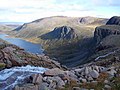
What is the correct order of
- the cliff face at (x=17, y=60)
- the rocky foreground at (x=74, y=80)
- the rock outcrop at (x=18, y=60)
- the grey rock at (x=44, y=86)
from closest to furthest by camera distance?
the grey rock at (x=44, y=86) < the rocky foreground at (x=74, y=80) < the cliff face at (x=17, y=60) < the rock outcrop at (x=18, y=60)

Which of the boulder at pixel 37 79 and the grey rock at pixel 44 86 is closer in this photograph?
the grey rock at pixel 44 86

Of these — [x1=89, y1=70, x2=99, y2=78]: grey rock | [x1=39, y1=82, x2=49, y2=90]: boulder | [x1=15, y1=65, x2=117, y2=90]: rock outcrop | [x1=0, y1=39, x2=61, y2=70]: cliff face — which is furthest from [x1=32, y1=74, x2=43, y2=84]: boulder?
[x1=0, y1=39, x2=61, y2=70]: cliff face

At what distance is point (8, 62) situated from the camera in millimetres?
59688

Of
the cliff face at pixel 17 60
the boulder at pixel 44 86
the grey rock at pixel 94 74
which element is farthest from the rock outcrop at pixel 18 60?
the boulder at pixel 44 86

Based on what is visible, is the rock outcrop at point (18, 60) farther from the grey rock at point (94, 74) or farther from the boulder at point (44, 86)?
the boulder at point (44, 86)

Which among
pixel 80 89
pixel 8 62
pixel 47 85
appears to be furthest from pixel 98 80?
pixel 8 62

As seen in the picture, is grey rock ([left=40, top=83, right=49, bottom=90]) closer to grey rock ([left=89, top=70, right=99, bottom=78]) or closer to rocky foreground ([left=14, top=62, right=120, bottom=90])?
rocky foreground ([left=14, top=62, right=120, bottom=90])

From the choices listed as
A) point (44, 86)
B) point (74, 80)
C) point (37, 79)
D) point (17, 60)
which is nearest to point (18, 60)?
point (17, 60)

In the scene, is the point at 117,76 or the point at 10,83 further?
the point at 10,83

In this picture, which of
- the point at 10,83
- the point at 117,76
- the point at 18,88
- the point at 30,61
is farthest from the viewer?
the point at 30,61

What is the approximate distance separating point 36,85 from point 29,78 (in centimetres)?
292

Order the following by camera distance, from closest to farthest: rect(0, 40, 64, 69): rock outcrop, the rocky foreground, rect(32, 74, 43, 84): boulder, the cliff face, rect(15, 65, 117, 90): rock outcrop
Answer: the rocky foreground → rect(15, 65, 117, 90): rock outcrop → rect(32, 74, 43, 84): boulder → the cliff face → rect(0, 40, 64, 69): rock outcrop

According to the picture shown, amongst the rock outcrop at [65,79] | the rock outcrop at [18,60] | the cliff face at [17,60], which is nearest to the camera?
the rock outcrop at [65,79]

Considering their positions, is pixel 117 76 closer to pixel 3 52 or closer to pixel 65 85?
pixel 65 85
